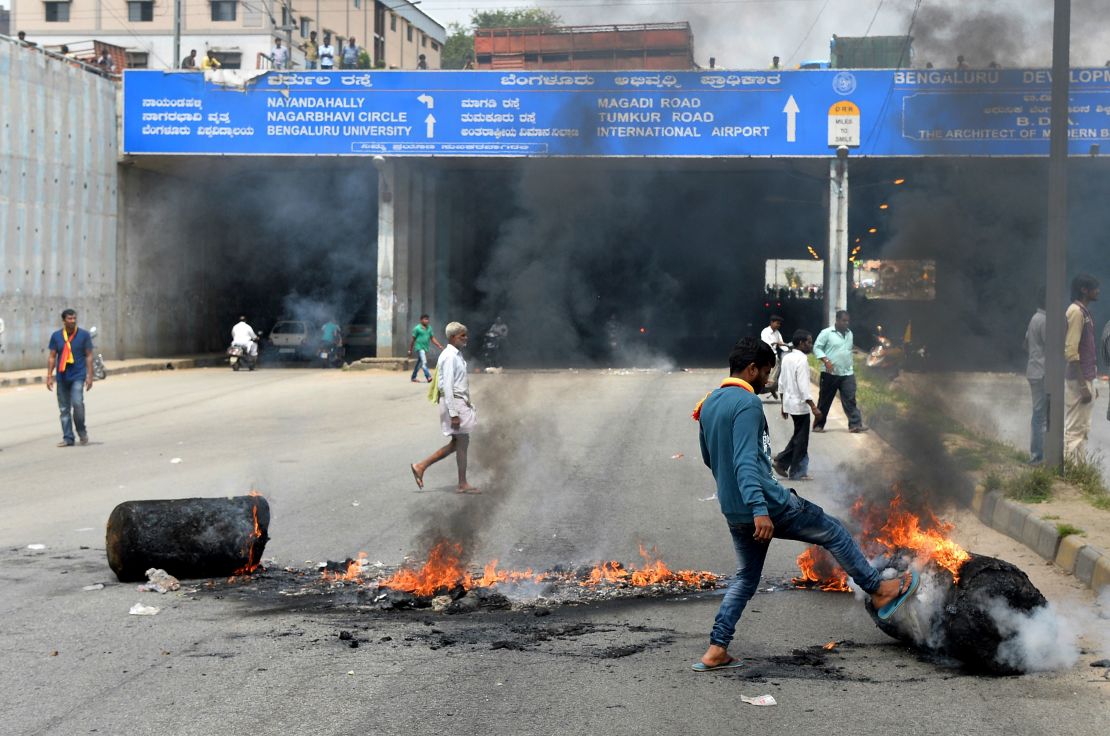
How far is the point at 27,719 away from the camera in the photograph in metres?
4.24

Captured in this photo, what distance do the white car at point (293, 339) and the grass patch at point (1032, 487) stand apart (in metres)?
23.3

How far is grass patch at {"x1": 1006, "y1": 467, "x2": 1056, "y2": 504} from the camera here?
8.66 meters

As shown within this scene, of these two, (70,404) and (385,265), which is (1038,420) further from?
(385,265)

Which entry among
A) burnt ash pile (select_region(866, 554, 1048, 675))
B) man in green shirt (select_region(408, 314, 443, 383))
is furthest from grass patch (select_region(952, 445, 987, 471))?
man in green shirt (select_region(408, 314, 443, 383))

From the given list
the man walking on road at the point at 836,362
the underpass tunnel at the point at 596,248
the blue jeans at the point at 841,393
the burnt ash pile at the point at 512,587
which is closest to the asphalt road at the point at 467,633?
the burnt ash pile at the point at 512,587

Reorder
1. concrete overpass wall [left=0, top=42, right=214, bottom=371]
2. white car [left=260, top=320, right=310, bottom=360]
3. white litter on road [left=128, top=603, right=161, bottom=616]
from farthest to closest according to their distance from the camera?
white car [left=260, top=320, right=310, bottom=360] < concrete overpass wall [left=0, top=42, right=214, bottom=371] < white litter on road [left=128, top=603, right=161, bottom=616]

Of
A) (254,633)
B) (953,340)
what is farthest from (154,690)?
(953,340)

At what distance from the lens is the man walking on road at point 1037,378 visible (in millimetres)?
10062

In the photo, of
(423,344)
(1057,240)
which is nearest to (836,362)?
(1057,240)

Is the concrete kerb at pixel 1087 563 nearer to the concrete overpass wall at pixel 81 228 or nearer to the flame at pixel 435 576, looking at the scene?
the flame at pixel 435 576

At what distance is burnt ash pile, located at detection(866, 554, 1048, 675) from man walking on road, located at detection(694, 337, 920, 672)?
0.36 ft

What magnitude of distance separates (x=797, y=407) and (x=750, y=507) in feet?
20.2

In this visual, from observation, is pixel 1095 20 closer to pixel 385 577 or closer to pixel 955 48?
pixel 955 48

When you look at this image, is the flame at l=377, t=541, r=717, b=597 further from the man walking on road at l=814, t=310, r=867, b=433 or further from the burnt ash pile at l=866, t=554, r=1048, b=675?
the man walking on road at l=814, t=310, r=867, b=433
